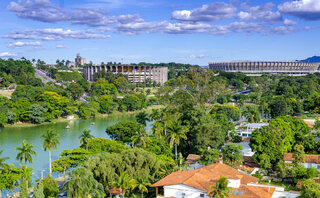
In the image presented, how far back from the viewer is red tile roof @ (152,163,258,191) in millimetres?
25859

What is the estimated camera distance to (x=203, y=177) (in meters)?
27.4

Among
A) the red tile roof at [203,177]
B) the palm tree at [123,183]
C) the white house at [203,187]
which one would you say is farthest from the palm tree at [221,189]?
the palm tree at [123,183]

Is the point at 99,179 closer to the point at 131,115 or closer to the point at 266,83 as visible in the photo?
the point at 131,115

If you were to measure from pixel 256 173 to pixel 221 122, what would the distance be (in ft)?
53.6

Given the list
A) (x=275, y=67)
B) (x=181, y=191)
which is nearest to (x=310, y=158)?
(x=181, y=191)

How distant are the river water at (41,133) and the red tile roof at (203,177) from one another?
17.5m

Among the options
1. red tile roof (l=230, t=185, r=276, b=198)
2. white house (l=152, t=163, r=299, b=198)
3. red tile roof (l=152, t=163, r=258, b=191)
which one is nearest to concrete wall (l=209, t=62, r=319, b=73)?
red tile roof (l=152, t=163, r=258, b=191)

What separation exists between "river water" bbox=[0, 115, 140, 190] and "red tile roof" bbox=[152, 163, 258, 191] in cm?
1753

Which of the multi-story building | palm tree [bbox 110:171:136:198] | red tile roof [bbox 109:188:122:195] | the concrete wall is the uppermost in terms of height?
the concrete wall

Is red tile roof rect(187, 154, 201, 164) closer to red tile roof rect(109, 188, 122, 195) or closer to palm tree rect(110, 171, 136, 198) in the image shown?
red tile roof rect(109, 188, 122, 195)

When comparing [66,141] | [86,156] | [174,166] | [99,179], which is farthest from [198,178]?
[66,141]

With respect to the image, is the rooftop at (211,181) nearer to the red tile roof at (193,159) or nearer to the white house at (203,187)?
the white house at (203,187)

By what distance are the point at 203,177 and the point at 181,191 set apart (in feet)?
8.19

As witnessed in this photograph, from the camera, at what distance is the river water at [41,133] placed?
142 feet
